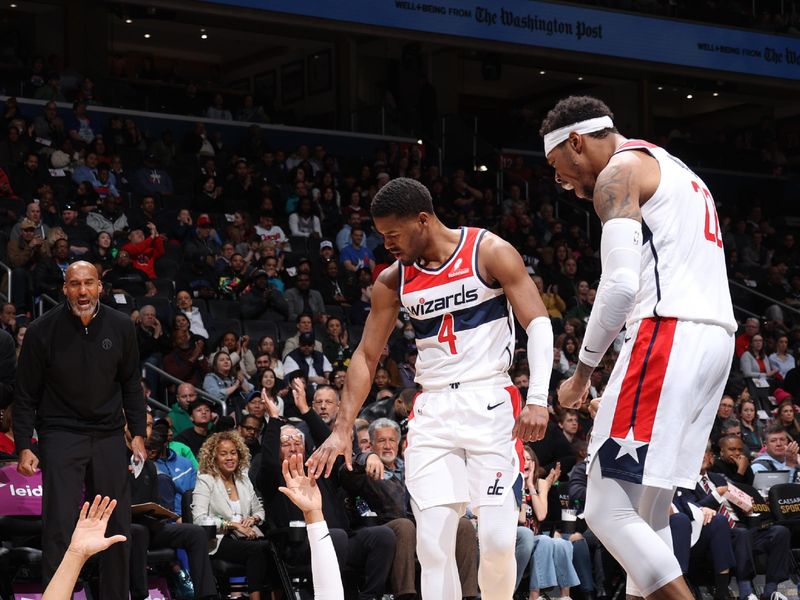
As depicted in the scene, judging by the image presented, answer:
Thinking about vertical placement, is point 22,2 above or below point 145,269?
above

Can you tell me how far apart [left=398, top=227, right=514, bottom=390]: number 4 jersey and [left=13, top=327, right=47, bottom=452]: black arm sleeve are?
2655 mm

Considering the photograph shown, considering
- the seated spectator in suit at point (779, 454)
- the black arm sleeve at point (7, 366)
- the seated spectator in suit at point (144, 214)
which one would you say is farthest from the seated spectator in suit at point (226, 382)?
the seated spectator in suit at point (779, 454)

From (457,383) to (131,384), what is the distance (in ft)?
8.81

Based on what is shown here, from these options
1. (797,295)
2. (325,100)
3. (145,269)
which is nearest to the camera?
(145,269)

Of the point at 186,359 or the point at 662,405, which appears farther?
the point at 186,359

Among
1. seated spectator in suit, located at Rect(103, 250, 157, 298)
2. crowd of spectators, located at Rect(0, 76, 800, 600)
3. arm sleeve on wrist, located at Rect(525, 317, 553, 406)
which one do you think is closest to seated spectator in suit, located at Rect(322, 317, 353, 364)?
crowd of spectators, located at Rect(0, 76, 800, 600)

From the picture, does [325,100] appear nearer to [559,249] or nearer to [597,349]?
[559,249]

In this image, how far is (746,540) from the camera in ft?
32.9

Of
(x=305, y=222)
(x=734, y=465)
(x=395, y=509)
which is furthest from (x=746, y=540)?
(x=305, y=222)

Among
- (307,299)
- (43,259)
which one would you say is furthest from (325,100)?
(43,259)

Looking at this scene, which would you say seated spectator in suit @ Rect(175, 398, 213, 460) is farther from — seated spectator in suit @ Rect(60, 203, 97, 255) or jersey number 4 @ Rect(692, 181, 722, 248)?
jersey number 4 @ Rect(692, 181, 722, 248)

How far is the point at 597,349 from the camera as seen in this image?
4.10 meters

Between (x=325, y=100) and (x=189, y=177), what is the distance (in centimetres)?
634

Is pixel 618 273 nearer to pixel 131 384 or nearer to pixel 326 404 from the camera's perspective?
pixel 131 384
